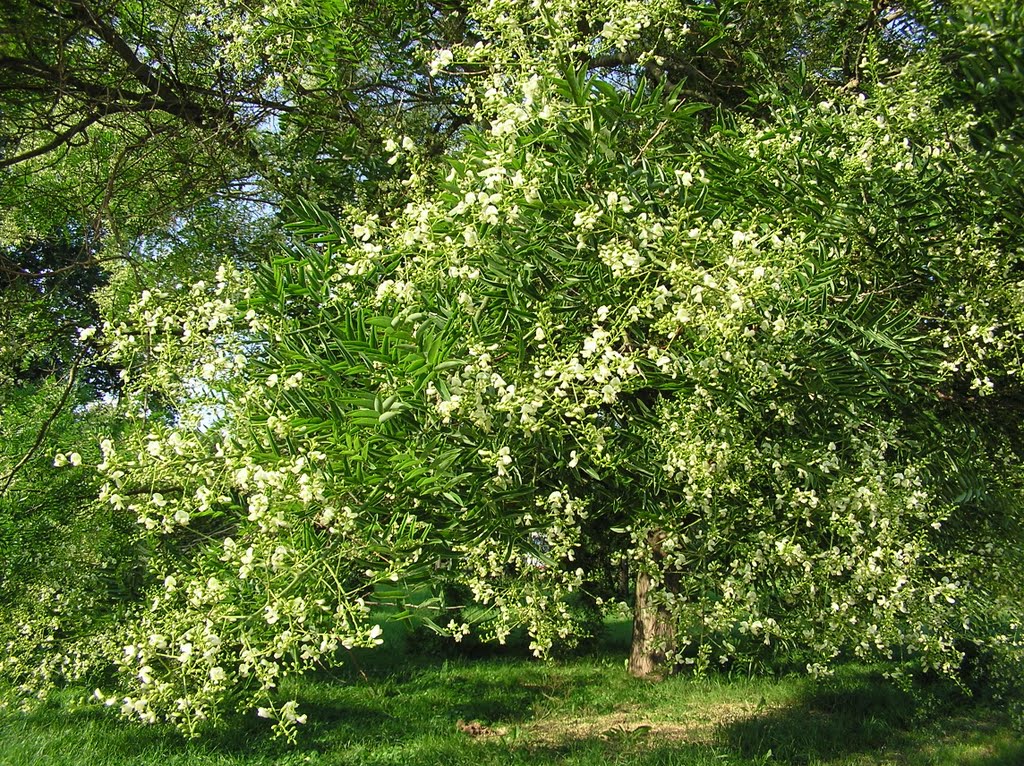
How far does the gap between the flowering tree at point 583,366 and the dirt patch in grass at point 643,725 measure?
3.88m

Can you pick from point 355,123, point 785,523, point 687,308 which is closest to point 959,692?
point 785,523

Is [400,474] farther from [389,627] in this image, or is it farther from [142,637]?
[389,627]

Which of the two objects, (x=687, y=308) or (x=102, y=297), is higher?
(x=102, y=297)

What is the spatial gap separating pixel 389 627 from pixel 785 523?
50.7 feet

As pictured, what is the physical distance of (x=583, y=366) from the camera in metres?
3.10

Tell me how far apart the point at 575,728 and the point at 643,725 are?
0.79m

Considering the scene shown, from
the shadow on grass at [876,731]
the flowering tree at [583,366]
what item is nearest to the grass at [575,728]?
the shadow on grass at [876,731]

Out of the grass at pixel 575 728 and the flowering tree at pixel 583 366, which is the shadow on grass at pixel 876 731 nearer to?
the grass at pixel 575 728

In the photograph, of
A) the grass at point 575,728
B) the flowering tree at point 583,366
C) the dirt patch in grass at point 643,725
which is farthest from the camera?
the dirt patch in grass at point 643,725

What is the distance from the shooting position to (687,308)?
9.90 ft

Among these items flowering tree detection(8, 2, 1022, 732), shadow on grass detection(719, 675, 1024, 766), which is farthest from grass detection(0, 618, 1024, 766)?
flowering tree detection(8, 2, 1022, 732)

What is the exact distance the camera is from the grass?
6.87 meters

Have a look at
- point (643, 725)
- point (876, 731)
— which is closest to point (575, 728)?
point (643, 725)

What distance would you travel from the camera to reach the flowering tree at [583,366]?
3.19 m
